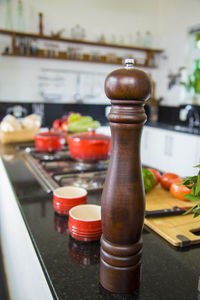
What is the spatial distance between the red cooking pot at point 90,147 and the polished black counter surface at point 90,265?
18.9 inches

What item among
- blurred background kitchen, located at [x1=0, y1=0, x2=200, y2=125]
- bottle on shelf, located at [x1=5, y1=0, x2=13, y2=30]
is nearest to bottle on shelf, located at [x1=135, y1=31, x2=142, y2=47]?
blurred background kitchen, located at [x1=0, y1=0, x2=200, y2=125]

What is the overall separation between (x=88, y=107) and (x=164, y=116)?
49.3 inches

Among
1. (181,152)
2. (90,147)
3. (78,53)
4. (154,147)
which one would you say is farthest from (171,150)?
(90,147)

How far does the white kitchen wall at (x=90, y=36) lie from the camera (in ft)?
12.1

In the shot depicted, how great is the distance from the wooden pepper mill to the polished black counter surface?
4 centimetres

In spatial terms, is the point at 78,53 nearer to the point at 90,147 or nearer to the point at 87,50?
the point at 87,50

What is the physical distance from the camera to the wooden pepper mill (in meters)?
0.42

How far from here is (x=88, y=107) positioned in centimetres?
419

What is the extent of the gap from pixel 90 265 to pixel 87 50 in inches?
153

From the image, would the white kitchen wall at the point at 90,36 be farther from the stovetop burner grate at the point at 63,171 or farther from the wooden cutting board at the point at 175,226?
the wooden cutting board at the point at 175,226

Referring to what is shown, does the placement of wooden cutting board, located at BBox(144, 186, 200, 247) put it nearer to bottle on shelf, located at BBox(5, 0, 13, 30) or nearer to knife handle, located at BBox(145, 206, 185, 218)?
knife handle, located at BBox(145, 206, 185, 218)

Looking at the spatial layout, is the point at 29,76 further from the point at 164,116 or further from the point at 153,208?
the point at 153,208

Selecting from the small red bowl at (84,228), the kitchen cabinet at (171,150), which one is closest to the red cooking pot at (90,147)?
the small red bowl at (84,228)

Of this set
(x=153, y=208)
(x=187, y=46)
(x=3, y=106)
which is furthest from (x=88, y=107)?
(x=153, y=208)
